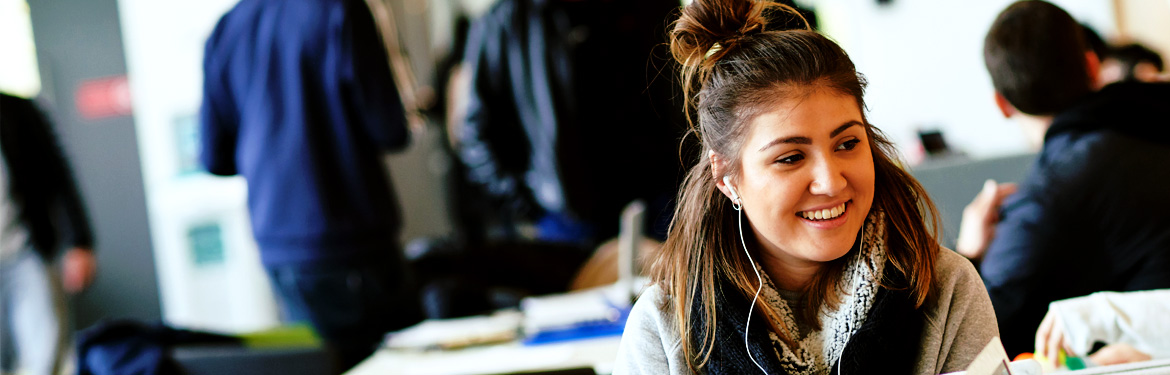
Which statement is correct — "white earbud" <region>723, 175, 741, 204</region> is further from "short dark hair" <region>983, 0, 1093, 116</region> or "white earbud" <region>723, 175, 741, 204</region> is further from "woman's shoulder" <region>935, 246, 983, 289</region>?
"short dark hair" <region>983, 0, 1093, 116</region>

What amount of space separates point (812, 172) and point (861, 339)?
0.20 m

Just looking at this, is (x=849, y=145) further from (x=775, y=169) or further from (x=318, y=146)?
(x=318, y=146)

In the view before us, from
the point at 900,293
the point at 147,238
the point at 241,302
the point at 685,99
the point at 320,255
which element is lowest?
the point at 241,302

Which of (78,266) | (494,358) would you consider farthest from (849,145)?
(78,266)

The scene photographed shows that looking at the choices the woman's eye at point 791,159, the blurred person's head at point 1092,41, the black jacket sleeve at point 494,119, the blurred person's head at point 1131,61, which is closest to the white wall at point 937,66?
the blurred person's head at point 1131,61

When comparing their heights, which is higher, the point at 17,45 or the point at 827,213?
the point at 17,45

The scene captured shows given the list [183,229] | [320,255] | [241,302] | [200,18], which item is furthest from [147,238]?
[320,255]

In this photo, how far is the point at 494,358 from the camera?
6.35 feet

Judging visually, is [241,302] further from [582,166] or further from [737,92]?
[737,92]

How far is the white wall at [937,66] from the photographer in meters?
3.65

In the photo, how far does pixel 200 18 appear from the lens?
4.49m

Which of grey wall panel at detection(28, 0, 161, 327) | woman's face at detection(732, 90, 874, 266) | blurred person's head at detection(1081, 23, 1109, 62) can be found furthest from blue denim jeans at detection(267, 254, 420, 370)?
grey wall panel at detection(28, 0, 161, 327)

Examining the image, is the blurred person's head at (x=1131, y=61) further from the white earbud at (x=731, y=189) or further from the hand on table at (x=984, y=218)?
the white earbud at (x=731, y=189)

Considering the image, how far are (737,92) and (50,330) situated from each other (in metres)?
3.60
